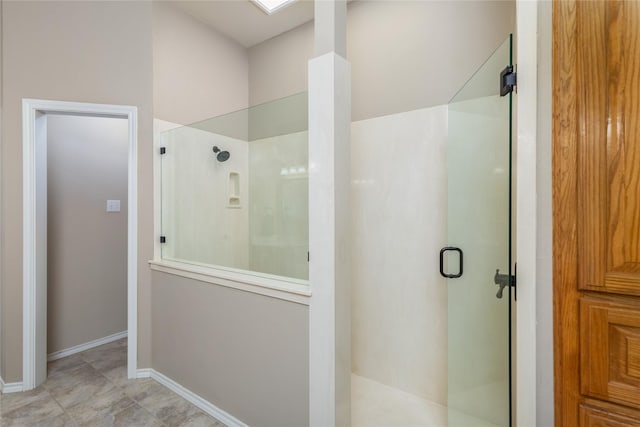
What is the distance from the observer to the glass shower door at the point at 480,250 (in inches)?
48.8

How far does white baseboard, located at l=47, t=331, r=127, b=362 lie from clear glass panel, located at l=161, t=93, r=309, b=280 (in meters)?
1.35

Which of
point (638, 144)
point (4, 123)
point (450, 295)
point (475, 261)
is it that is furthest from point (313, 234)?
point (4, 123)

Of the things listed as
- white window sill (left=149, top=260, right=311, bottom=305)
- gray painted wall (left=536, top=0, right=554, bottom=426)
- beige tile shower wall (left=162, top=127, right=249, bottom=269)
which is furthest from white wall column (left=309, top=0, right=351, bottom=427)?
beige tile shower wall (left=162, top=127, right=249, bottom=269)

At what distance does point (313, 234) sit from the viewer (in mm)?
1453

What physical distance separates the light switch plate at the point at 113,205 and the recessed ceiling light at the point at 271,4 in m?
2.26

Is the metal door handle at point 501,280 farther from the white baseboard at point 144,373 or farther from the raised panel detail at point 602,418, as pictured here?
the white baseboard at point 144,373

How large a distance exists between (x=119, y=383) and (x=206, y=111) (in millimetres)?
2334

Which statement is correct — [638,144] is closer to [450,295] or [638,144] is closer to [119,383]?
[450,295]

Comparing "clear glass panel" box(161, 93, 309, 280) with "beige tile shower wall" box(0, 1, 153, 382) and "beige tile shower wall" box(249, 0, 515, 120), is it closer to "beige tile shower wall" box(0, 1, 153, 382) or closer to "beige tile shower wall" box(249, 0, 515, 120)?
"beige tile shower wall" box(0, 1, 153, 382)

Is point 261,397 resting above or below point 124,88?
below

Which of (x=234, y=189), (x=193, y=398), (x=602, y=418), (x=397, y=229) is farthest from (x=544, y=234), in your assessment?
(x=193, y=398)

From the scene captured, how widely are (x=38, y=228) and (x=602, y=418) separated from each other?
3.18m

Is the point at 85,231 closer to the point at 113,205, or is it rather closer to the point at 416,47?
the point at 113,205

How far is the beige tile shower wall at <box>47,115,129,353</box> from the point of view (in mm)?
2598
